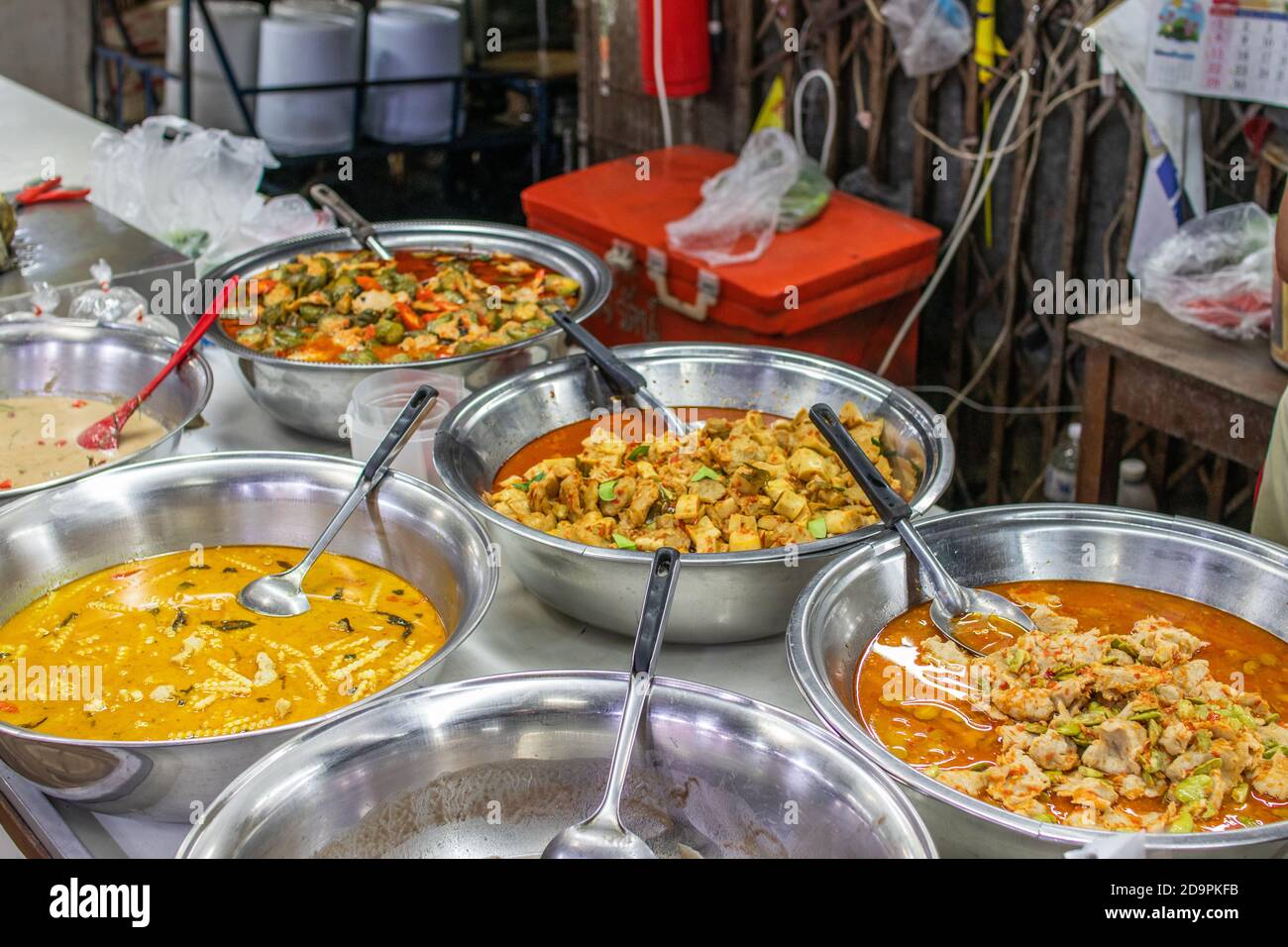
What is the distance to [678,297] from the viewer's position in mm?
3209

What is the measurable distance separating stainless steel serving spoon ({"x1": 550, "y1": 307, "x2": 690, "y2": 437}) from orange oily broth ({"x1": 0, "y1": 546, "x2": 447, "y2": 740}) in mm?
491

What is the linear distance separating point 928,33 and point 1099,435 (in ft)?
3.85

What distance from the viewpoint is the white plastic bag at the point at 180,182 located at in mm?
2998

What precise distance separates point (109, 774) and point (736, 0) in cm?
323

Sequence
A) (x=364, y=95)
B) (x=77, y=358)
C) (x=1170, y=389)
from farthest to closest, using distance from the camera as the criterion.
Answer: (x=364, y=95)
(x=1170, y=389)
(x=77, y=358)

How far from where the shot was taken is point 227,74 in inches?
164

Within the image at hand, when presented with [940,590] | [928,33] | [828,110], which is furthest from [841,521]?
[828,110]

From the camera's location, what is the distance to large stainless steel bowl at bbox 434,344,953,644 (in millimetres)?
1511

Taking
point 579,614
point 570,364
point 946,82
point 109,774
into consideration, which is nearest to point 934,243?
point 946,82

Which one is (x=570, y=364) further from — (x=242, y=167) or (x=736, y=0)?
(x=736, y=0)

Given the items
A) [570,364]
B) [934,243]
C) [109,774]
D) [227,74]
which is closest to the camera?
[109,774]

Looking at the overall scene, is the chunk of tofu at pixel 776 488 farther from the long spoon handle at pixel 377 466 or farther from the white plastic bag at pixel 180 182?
the white plastic bag at pixel 180 182

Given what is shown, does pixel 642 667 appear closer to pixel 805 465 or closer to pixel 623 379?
pixel 805 465

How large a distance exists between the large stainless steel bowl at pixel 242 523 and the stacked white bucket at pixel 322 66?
3.14m
